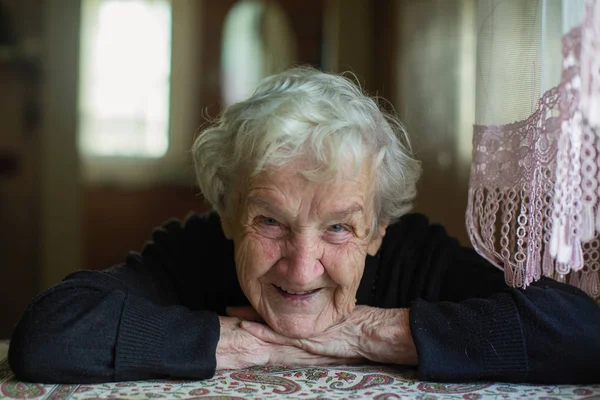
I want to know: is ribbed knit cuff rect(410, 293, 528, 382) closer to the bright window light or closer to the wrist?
the wrist

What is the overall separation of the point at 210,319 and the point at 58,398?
0.33 m

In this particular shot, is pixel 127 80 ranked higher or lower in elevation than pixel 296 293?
higher

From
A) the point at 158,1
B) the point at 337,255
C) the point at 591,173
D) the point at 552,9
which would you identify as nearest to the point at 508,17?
the point at 552,9

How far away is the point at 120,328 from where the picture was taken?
1.30 metres

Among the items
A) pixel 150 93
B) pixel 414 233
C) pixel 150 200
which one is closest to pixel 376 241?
pixel 414 233

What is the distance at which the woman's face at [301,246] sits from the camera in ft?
4.48

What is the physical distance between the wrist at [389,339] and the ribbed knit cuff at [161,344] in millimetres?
305

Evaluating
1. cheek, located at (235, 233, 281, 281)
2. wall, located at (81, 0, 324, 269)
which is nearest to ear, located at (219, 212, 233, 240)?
cheek, located at (235, 233, 281, 281)

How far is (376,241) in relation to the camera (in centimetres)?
162

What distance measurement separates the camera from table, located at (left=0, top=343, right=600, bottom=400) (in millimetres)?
1208

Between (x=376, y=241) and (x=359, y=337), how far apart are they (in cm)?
27

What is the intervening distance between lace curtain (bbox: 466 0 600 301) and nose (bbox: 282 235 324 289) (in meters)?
0.31

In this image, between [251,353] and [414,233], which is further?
[414,233]

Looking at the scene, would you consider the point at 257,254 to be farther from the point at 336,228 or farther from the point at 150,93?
the point at 150,93
